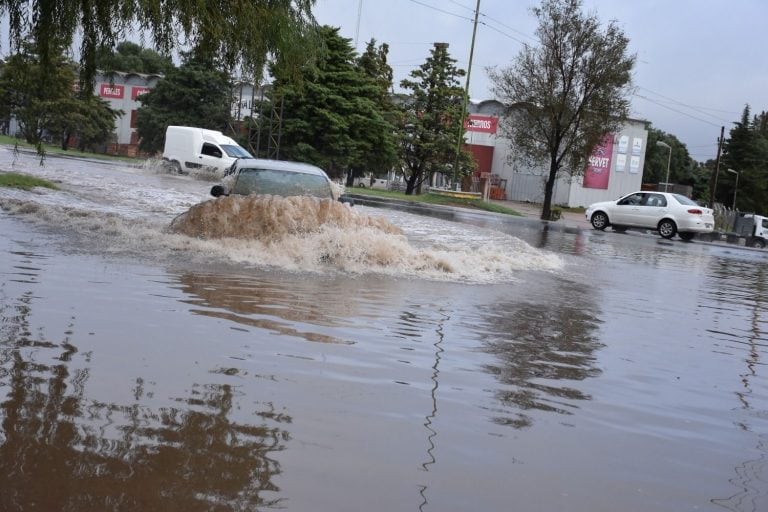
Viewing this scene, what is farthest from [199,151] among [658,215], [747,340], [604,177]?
[604,177]

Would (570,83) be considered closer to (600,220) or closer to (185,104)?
(600,220)

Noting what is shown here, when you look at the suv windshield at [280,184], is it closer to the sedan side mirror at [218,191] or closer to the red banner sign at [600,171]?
the sedan side mirror at [218,191]

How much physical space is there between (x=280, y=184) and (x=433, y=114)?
39767mm

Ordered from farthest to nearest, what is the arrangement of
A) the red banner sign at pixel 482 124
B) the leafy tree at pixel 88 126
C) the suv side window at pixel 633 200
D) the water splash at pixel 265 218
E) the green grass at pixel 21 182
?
the red banner sign at pixel 482 124
the leafy tree at pixel 88 126
the suv side window at pixel 633 200
the green grass at pixel 21 182
the water splash at pixel 265 218

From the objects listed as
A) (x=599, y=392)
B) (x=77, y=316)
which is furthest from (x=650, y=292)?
(x=77, y=316)

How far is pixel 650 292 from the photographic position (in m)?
12.9

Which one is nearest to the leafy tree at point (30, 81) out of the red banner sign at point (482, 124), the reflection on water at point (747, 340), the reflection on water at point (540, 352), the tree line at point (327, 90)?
the tree line at point (327, 90)

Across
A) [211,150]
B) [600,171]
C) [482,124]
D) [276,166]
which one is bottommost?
[276,166]

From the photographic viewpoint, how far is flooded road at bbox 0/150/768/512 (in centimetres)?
374

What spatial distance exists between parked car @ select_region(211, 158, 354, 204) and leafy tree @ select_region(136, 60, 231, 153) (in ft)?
146

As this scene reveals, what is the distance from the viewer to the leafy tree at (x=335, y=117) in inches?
1944

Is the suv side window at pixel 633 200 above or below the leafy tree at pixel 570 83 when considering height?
below

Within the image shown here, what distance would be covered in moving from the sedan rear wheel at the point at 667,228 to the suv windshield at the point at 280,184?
19.4 m

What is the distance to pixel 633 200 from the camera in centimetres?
3225
